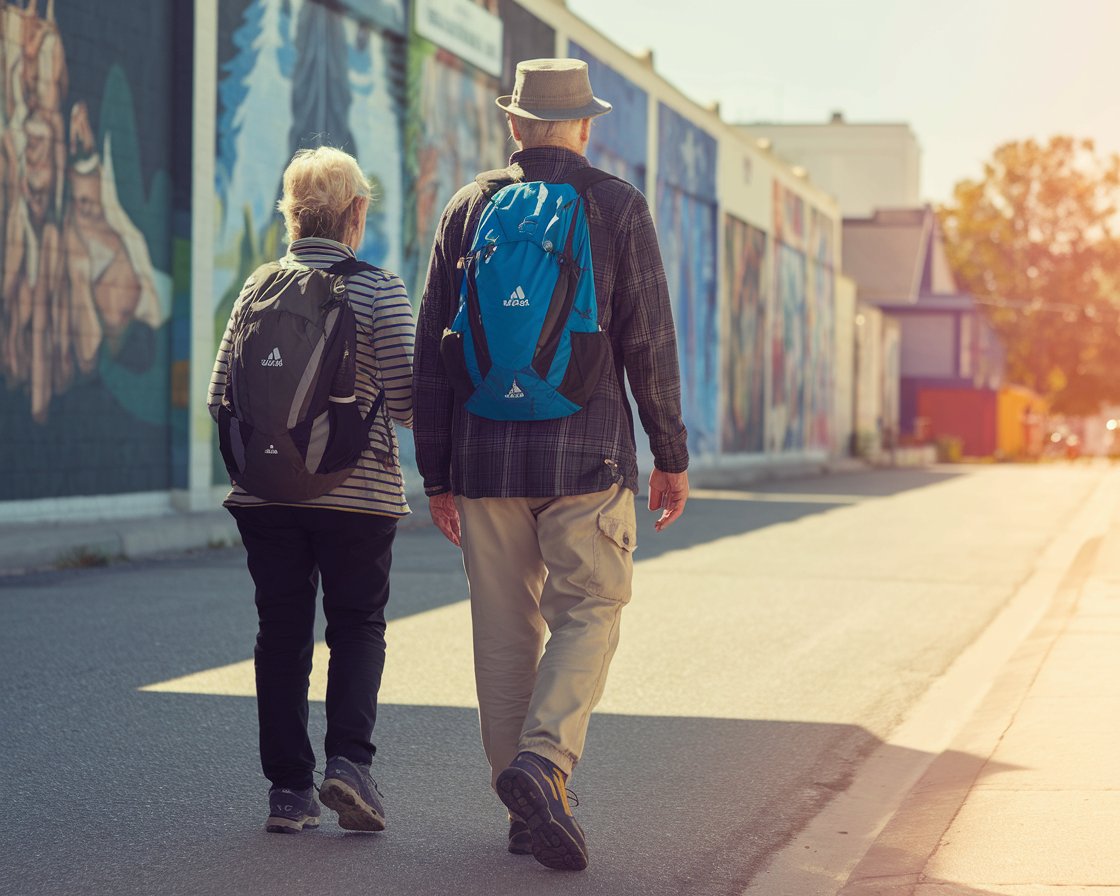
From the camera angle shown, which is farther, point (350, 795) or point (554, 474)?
point (350, 795)

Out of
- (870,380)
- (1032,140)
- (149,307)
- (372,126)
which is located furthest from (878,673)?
(1032,140)

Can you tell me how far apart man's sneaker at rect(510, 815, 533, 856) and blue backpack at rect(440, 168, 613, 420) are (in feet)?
3.42

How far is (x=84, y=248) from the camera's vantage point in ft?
52.2

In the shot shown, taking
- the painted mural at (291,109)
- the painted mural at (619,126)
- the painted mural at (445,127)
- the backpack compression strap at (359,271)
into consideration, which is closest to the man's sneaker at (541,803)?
the backpack compression strap at (359,271)

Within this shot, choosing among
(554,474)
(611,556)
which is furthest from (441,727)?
(554,474)

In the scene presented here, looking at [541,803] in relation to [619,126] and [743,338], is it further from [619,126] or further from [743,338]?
[743,338]

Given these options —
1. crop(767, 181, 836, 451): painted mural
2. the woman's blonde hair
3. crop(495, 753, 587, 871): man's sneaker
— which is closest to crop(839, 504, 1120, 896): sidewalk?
crop(495, 753, 587, 871): man's sneaker

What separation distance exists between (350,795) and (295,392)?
3.32ft

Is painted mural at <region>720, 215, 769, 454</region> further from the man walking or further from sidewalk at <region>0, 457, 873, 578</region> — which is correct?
the man walking

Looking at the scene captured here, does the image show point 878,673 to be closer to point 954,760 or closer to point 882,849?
point 954,760

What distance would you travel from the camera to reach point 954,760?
5.80m

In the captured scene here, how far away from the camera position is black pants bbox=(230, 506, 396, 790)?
436cm

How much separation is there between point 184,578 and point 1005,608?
5.45 meters

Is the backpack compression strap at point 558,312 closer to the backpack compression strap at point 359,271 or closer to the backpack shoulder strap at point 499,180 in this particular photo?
the backpack shoulder strap at point 499,180
